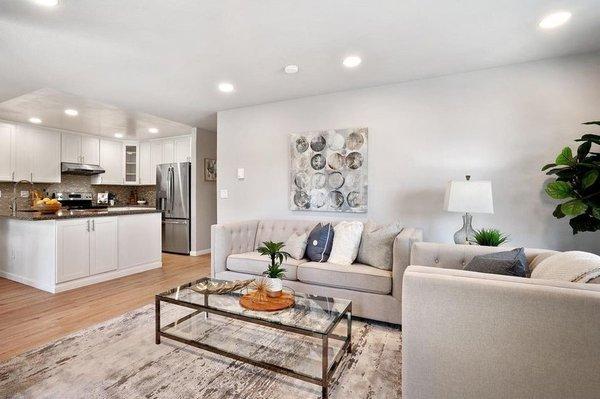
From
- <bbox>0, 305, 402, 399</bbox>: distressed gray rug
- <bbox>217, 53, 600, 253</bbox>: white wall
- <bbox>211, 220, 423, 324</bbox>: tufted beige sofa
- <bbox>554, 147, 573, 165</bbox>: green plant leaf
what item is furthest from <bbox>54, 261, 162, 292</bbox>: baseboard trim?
<bbox>554, 147, 573, 165</bbox>: green plant leaf

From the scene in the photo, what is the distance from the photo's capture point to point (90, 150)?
5738 millimetres

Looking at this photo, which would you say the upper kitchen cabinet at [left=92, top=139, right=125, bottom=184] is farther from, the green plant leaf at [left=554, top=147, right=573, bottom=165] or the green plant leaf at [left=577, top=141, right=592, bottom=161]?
the green plant leaf at [left=577, top=141, right=592, bottom=161]

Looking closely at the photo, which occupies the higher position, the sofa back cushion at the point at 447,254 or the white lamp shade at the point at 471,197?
the white lamp shade at the point at 471,197

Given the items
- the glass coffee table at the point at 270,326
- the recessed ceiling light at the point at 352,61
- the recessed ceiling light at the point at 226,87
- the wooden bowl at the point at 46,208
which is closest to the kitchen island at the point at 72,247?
the wooden bowl at the point at 46,208

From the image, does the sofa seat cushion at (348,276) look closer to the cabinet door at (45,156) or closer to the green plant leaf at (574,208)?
the green plant leaf at (574,208)

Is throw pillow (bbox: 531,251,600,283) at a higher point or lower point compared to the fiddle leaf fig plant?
lower

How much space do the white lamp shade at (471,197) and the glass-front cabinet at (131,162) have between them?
247 inches

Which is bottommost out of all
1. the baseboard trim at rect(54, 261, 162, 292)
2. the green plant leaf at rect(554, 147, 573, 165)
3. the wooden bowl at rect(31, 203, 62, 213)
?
the baseboard trim at rect(54, 261, 162, 292)

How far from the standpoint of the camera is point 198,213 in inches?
213

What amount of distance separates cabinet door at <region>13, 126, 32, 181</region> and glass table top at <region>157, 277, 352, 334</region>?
15.4ft

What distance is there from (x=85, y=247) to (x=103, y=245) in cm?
22

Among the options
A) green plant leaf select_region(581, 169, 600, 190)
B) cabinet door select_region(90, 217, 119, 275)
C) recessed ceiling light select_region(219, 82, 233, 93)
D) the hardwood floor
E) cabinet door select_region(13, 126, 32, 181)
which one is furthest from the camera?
cabinet door select_region(13, 126, 32, 181)

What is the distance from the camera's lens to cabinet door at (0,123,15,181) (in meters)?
4.60

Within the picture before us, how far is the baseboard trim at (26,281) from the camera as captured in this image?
329 cm
